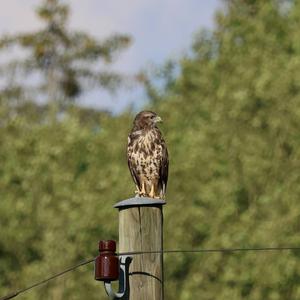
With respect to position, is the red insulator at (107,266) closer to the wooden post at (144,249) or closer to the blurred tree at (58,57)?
the wooden post at (144,249)

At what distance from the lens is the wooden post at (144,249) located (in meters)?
9.21

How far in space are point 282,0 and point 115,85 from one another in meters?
15.8

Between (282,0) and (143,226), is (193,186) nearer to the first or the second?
(282,0)

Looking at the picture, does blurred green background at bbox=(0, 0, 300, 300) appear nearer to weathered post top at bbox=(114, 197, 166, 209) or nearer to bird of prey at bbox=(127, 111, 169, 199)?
bird of prey at bbox=(127, 111, 169, 199)

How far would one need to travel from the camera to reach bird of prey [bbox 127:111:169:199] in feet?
48.2

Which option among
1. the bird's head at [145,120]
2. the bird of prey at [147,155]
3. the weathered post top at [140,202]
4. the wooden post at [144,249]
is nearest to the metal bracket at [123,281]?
the wooden post at [144,249]

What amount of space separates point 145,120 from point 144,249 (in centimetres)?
574

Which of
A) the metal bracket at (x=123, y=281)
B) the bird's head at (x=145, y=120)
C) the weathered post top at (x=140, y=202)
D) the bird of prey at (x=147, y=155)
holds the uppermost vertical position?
the bird's head at (x=145, y=120)

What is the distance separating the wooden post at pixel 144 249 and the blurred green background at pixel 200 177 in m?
16.3

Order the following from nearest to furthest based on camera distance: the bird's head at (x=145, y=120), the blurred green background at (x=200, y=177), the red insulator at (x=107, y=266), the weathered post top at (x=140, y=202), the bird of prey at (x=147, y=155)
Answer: the red insulator at (x=107, y=266) → the weathered post top at (x=140, y=202) → the bird of prey at (x=147, y=155) → the bird's head at (x=145, y=120) → the blurred green background at (x=200, y=177)

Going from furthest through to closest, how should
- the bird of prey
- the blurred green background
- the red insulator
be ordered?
the blurred green background < the bird of prey < the red insulator

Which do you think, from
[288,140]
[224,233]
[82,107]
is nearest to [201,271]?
[224,233]

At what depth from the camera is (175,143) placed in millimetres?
31281

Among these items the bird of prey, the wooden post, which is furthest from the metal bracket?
the bird of prey
